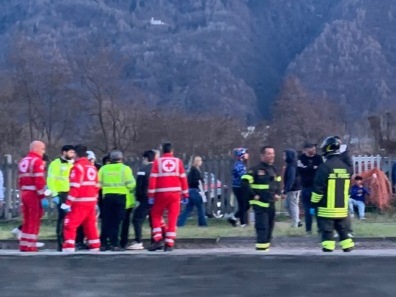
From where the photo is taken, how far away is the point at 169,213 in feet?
47.0

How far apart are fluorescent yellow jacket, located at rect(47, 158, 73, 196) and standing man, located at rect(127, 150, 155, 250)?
111cm

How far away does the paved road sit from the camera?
23.8ft

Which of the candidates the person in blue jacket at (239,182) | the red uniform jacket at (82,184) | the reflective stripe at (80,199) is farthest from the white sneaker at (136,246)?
the person in blue jacket at (239,182)

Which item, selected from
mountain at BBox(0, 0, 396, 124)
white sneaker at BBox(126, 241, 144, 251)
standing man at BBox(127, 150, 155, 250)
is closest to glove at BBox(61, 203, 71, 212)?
standing man at BBox(127, 150, 155, 250)

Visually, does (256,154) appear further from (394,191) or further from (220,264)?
(220,264)

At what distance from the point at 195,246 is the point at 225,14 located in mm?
99740

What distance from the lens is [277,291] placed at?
23.8 ft

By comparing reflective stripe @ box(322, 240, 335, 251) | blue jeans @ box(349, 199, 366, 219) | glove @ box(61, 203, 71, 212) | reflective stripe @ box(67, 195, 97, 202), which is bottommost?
reflective stripe @ box(322, 240, 335, 251)

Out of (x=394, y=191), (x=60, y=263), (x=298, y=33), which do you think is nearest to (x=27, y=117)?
(x=394, y=191)

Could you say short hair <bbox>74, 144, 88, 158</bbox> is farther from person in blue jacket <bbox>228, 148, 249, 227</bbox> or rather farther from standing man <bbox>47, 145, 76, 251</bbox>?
person in blue jacket <bbox>228, 148, 249, 227</bbox>

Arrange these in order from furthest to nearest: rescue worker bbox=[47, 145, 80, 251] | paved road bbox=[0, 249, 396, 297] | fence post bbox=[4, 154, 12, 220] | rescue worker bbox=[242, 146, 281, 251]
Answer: fence post bbox=[4, 154, 12, 220] < rescue worker bbox=[47, 145, 80, 251] < rescue worker bbox=[242, 146, 281, 251] < paved road bbox=[0, 249, 396, 297]

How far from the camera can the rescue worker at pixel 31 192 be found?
1397 centimetres

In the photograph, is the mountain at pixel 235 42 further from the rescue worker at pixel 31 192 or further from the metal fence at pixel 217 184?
the rescue worker at pixel 31 192

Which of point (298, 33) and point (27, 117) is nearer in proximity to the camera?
point (27, 117)
